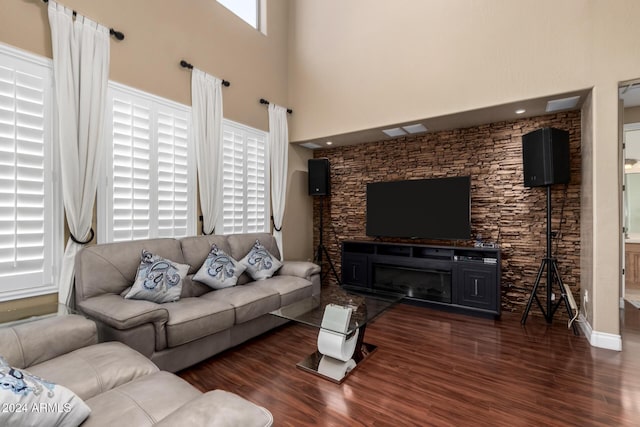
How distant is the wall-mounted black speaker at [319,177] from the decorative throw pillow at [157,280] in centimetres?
267

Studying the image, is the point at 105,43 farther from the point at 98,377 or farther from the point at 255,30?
the point at 98,377

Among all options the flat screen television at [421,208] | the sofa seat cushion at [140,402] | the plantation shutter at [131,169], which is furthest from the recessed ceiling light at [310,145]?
the sofa seat cushion at [140,402]

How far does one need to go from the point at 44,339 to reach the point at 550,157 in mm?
4260

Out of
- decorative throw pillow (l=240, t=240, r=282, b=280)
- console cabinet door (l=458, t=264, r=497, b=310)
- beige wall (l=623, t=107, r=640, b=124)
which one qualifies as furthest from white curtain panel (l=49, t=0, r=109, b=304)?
beige wall (l=623, t=107, r=640, b=124)

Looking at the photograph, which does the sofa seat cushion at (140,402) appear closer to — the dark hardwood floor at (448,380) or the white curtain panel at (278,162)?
the dark hardwood floor at (448,380)

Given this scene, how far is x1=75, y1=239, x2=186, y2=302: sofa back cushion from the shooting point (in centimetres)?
237

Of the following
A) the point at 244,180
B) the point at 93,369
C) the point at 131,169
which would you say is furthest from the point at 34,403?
the point at 244,180

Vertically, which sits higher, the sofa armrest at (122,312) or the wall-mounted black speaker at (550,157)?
the wall-mounted black speaker at (550,157)

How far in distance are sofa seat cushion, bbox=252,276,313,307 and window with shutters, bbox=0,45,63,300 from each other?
179cm

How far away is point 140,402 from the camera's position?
4.02ft

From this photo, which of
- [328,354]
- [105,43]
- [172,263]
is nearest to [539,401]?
[328,354]

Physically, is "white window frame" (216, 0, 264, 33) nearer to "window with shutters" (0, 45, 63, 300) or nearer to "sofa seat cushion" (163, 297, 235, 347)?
"window with shutters" (0, 45, 63, 300)

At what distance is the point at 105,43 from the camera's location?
271 cm

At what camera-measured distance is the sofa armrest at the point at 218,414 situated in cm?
97
